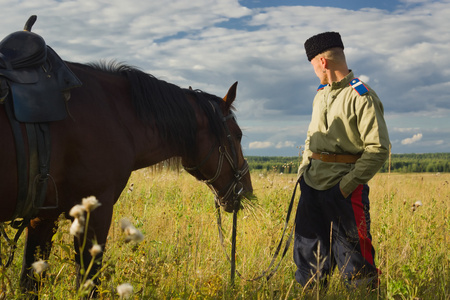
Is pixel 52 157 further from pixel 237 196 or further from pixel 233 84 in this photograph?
pixel 237 196

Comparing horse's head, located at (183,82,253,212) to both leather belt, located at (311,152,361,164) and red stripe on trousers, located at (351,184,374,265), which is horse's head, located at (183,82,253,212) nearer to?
leather belt, located at (311,152,361,164)

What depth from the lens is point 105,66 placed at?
3.26m

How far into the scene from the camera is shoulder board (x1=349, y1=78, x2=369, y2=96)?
3.27m

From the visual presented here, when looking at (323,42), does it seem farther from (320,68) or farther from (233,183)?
(233,183)

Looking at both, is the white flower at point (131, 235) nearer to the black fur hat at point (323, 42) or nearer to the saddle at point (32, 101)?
the saddle at point (32, 101)

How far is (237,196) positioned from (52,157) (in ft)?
6.32

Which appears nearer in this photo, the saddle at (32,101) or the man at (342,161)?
the saddle at (32,101)

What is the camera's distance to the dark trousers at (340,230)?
338 centimetres

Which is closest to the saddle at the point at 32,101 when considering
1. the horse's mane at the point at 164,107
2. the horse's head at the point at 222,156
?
the horse's mane at the point at 164,107

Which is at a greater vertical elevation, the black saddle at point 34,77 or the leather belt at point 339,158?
the black saddle at point 34,77

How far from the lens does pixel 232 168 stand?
3768 mm

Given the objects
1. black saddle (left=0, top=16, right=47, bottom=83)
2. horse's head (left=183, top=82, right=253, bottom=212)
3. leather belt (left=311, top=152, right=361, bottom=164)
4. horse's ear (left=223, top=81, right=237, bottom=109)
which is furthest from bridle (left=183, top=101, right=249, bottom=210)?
black saddle (left=0, top=16, right=47, bottom=83)

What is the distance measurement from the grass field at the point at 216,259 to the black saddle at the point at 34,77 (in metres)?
0.78

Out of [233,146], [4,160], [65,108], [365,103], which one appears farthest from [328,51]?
[4,160]
